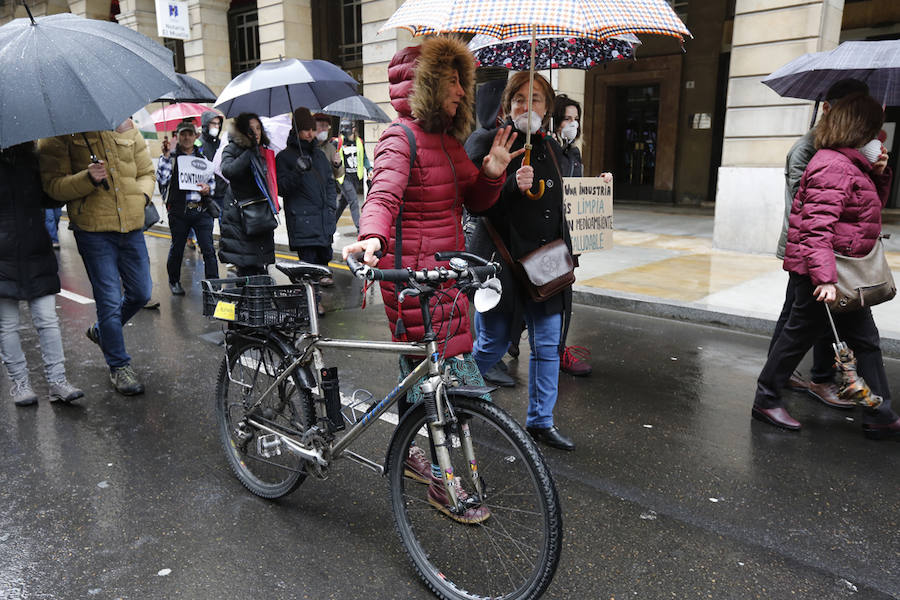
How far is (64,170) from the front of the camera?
4.48 metres

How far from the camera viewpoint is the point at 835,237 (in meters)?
4.02

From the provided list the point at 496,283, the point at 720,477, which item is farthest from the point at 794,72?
the point at 496,283

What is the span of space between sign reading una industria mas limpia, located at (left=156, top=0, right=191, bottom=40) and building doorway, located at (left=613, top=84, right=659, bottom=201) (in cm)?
1125

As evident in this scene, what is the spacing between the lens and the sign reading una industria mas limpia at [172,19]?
17.3 meters

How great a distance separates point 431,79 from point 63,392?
11.0ft

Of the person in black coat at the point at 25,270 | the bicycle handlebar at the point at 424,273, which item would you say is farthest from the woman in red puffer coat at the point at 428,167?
the person in black coat at the point at 25,270

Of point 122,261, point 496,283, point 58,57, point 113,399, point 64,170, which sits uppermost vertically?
point 58,57

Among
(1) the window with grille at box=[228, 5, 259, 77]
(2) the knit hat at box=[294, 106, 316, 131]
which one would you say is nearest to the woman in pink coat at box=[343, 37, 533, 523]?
(2) the knit hat at box=[294, 106, 316, 131]

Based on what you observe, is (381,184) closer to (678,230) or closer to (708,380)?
(708,380)

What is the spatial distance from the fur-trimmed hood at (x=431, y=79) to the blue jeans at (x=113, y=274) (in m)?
2.74

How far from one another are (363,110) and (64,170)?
5.41 metres

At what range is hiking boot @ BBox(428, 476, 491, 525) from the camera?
2.64 meters

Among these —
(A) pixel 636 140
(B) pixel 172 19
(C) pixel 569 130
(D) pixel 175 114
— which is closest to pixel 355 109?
(D) pixel 175 114

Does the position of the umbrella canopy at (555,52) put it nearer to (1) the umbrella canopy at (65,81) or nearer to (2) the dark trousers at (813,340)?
(2) the dark trousers at (813,340)
